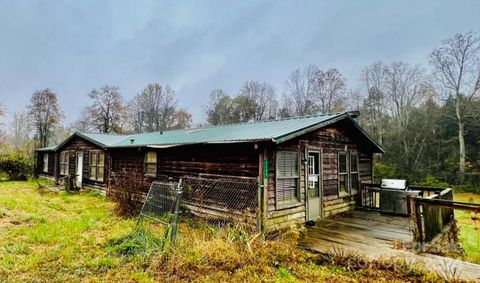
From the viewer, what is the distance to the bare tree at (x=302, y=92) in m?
32.1

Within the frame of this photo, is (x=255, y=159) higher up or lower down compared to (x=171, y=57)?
lower down

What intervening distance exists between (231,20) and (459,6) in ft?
89.2

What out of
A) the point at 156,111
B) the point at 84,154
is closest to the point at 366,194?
the point at 84,154

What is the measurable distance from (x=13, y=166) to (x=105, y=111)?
14287 millimetres

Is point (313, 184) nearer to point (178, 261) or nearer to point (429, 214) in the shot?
point (429, 214)

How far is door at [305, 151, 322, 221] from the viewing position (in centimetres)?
819

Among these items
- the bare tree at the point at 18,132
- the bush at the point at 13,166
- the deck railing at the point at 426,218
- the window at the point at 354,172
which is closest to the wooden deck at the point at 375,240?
the deck railing at the point at 426,218

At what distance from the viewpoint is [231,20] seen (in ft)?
133

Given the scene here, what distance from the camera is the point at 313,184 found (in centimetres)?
852

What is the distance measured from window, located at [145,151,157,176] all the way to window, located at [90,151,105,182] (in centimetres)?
461

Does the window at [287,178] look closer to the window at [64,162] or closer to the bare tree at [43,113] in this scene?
the window at [64,162]

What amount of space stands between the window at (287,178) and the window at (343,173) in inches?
108

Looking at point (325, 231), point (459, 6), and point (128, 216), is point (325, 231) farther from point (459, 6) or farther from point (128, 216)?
point (459, 6)

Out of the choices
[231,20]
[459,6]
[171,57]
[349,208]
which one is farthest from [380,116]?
[171,57]
